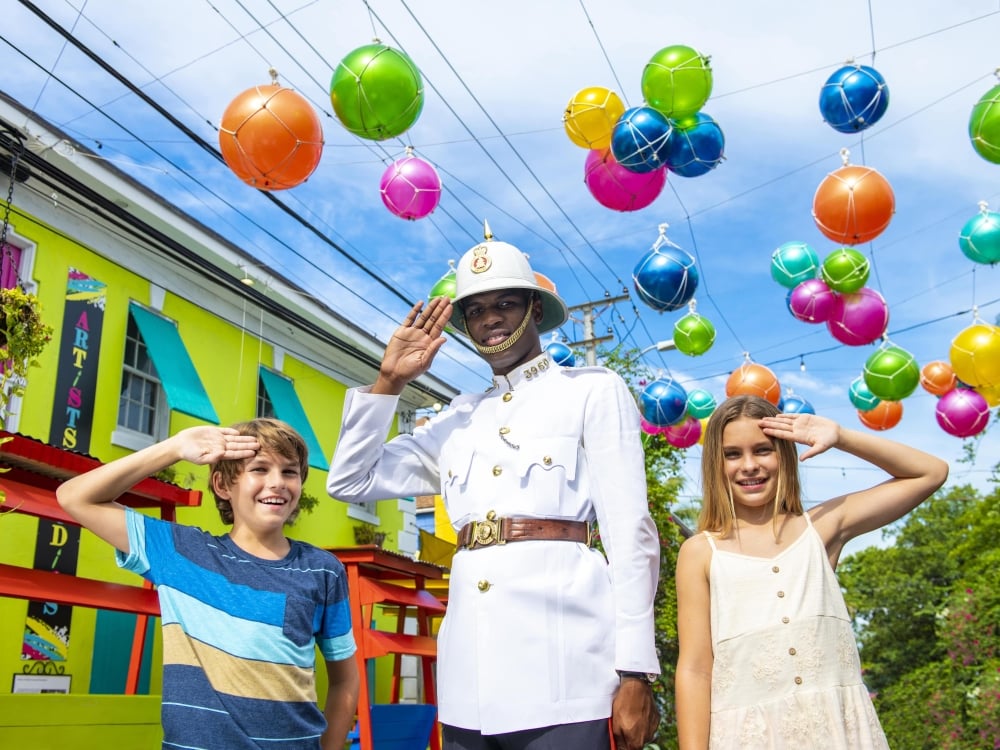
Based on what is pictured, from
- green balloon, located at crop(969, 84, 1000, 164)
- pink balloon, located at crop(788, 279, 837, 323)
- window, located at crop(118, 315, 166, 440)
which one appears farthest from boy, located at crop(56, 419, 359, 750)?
window, located at crop(118, 315, 166, 440)

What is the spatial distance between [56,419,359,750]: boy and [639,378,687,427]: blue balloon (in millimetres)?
7313

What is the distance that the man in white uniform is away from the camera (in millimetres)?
2604

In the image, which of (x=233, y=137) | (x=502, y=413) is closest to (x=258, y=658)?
(x=502, y=413)

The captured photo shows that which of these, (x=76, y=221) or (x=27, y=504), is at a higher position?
(x=76, y=221)

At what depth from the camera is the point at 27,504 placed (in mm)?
4129

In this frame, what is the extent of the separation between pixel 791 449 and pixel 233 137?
180 inches

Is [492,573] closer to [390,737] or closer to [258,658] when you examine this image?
[258,658]

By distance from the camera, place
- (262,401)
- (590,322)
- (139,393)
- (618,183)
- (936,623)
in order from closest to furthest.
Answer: (618,183) < (139,393) < (262,401) < (590,322) < (936,623)

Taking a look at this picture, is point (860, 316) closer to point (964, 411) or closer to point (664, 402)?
point (964, 411)

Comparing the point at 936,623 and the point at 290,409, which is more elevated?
the point at 290,409

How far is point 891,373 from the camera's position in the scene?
8992 millimetres

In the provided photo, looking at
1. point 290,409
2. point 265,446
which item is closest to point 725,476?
point 265,446

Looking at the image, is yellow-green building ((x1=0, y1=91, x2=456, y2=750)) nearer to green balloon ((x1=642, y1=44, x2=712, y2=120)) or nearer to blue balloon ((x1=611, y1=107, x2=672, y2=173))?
blue balloon ((x1=611, y1=107, x2=672, y2=173))

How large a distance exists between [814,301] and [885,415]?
220cm
